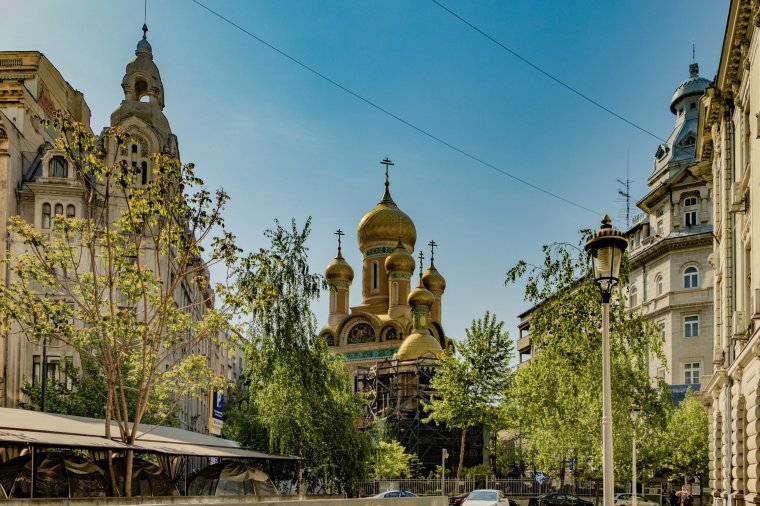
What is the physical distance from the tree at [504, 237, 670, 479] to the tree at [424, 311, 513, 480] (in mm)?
16957

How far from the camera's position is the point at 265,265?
79.0ft

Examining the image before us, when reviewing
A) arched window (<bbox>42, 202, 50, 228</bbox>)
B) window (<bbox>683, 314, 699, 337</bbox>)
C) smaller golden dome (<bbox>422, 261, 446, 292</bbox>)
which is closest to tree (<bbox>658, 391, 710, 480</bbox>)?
window (<bbox>683, 314, 699, 337</bbox>)

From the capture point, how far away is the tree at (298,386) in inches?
1315

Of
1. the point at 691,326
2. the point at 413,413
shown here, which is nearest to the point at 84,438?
the point at 691,326

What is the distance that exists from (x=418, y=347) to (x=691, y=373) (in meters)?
25.0

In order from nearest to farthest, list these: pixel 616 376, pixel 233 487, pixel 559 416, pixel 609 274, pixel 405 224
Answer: pixel 609 274 < pixel 233 487 < pixel 616 376 < pixel 559 416 < pixel 405 224

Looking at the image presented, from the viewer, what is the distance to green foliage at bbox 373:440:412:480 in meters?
55.3

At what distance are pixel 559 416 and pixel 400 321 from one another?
5580 cm

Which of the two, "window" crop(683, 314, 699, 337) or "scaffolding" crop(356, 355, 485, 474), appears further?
"scaffolding" crop(356, 355, 485, 474)

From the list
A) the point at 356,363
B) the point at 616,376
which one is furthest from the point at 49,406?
the point at 356,363

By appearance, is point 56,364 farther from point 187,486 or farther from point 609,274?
point 609,274

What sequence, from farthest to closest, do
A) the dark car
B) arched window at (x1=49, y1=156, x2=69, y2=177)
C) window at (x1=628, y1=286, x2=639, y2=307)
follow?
1. window at (x1=628, y1=286, x2=639, y2=307)
2. arched window at (x1=49, y1=156, x2=69, y2=177)
3. the dark car

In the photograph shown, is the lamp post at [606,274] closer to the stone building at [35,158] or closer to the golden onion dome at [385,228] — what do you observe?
the stone building at [35,158]

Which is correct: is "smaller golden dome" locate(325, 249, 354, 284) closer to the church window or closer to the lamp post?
the church window
